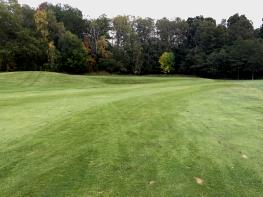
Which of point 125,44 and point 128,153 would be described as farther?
point 125,44

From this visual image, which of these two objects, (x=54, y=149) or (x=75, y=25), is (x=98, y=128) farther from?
(x=75, y=25)

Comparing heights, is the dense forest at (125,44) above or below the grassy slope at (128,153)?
above

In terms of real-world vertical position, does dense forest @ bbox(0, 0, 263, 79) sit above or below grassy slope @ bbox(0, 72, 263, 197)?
above

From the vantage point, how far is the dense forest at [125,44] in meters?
55.6

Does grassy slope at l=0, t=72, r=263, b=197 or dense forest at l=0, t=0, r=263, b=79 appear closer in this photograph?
grassy slope at l=0, t=72, r=263, b=197

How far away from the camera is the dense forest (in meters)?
55.6

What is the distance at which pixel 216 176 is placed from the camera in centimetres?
511

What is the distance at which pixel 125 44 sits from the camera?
68312 millimetres

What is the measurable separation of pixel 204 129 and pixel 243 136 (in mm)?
1094

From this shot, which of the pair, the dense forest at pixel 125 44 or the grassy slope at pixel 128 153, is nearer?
the grassy slope at pixel 128 153

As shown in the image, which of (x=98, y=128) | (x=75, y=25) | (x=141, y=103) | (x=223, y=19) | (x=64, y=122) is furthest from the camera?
(x=223, y=19)

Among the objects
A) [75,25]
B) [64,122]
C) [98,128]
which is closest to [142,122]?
[98,128]

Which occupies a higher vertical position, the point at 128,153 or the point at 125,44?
the point at 125,44

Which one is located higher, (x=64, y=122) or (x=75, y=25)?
(x=75, y=25)
